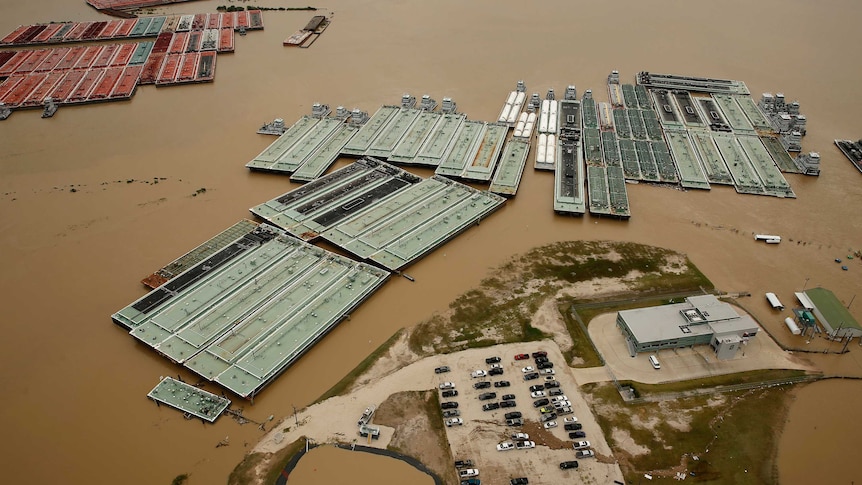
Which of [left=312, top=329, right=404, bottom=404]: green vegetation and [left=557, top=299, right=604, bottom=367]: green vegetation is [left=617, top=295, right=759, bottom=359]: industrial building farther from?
[left=312, top=329, right=404, bottom=404]: green vegetation

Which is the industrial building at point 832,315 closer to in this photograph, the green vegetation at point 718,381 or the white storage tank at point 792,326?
the white storage tank at point 792,326

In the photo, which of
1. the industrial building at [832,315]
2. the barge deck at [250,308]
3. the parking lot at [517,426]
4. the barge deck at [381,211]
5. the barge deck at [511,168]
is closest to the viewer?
the parking lot at [517,426]

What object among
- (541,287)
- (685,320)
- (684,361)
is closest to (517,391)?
(541,287)

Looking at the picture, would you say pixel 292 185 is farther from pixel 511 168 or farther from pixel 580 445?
pixel 580 445

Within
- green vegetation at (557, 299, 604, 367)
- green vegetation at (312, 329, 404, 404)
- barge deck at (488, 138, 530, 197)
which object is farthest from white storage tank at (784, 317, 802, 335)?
green vegetation at (312, 329, 404, 404)

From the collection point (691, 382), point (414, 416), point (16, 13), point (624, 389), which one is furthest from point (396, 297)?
point (16, 13)

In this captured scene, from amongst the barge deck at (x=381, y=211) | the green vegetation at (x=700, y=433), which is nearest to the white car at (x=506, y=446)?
the green vegetation at (x=700, y=433)

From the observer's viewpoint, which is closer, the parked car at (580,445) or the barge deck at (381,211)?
the parked car at (580,445)
